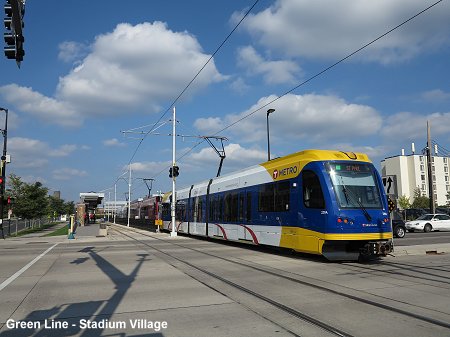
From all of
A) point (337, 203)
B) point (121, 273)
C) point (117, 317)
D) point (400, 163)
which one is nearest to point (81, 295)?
point (117, 317)

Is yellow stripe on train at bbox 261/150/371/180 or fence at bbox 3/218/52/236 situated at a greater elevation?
yellow stripe on train at bbox 261/150/371/180

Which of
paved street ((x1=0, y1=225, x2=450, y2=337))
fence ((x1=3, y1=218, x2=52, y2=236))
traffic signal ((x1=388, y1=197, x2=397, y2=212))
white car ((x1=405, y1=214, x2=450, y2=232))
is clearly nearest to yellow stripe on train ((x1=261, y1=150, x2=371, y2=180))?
traffic signal ((x1=388, y1=197, x2=397, y2=212))

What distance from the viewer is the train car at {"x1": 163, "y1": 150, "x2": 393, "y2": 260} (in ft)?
40.7

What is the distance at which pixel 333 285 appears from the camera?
9031mm

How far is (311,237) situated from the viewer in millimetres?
12938

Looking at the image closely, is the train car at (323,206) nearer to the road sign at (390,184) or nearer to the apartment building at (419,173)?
the road sign at (390,184)

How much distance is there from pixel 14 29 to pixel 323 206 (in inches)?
368

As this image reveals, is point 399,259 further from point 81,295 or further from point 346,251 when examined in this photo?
point 81,295

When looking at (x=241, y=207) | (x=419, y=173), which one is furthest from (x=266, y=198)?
(x=419, y=173)

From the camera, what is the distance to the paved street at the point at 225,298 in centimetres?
590

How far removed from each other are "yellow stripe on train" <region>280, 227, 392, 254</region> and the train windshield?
866 mm

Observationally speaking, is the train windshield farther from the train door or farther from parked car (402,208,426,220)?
parked car (402,208,426,220)

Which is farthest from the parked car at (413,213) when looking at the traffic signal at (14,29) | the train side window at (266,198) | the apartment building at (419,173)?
the apartment building at (419,173)

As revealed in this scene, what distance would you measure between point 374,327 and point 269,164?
11.2m
